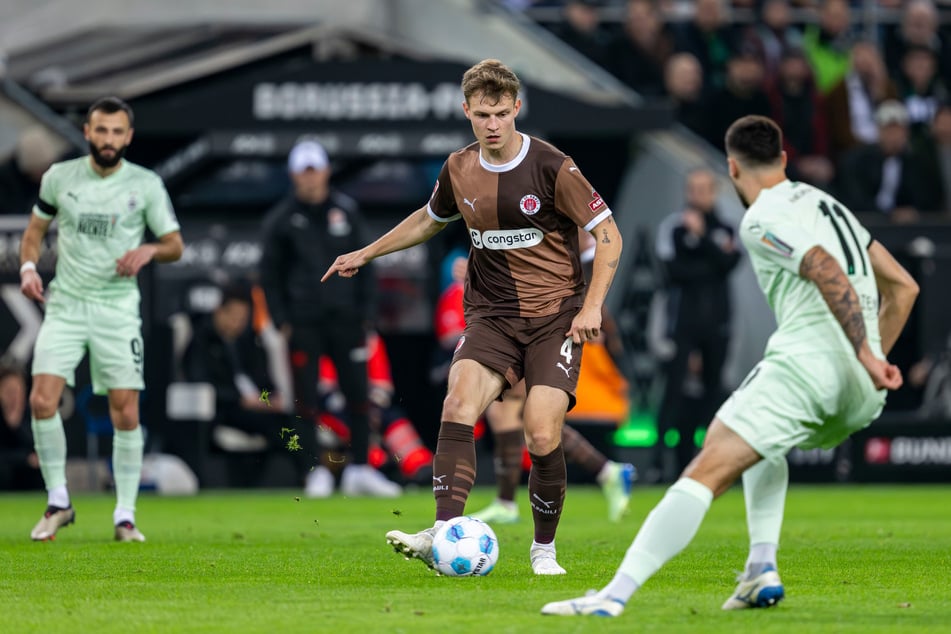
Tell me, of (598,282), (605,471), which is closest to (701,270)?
(605,471)

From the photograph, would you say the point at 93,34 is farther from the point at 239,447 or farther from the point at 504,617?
the point at 504,617

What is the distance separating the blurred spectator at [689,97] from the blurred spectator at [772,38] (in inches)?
30.2

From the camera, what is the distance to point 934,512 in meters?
14.3

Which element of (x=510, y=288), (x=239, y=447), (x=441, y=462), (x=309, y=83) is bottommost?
(x=239, y=447)

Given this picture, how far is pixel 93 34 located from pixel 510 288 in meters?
13.0

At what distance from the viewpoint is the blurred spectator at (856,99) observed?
20141 millimetres

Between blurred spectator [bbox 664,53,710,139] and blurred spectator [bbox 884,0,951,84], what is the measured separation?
8.40 ft

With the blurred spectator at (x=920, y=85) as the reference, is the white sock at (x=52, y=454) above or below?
below

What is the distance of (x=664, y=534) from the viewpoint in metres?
6.73

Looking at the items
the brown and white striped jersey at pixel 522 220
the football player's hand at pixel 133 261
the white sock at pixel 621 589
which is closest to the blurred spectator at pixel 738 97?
the football player's hand at pixel 133 261

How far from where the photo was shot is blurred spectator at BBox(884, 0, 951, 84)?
67.3 feet

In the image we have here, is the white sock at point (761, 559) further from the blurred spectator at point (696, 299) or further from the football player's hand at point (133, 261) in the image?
the blurred spectator at point (696, 299)

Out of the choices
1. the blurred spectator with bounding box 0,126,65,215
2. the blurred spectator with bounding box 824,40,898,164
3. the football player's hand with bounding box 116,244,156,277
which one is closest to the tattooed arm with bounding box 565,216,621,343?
the football player's hand with bounding box 116,244,156,277

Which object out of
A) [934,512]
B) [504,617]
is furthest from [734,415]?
[934,512]
